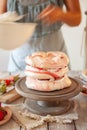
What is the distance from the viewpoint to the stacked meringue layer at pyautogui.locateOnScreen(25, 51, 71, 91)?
2.74ft

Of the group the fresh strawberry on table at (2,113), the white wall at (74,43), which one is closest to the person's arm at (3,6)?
the fresh strawberry on table at (2,113)

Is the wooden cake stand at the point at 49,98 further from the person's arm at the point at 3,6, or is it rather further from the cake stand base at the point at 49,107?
the person's arm at the point at 3,6

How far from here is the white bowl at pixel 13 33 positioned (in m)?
0.86

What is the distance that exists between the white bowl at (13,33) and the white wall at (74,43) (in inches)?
50.4

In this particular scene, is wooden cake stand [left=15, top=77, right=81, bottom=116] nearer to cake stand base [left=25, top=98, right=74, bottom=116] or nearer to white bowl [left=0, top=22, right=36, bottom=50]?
cake stand base [left=25, top=98, right=74, bottom=116]

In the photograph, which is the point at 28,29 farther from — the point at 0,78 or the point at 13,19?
the point at 0,78

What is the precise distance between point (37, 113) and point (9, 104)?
0.40 feet

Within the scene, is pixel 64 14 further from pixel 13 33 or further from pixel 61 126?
pixel 61 126

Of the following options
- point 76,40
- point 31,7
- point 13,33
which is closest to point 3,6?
point 31,7

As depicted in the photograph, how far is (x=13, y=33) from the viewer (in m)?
0.87

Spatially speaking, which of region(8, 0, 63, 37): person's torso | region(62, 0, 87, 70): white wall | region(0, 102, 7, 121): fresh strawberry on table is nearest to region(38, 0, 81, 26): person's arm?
region(8, 0, 63, 37): person's torso

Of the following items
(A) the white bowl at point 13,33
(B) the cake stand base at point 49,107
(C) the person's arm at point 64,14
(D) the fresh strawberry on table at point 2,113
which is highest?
(C) the person's arm at point 64,14

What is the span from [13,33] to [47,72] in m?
0.17

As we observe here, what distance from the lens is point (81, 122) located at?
31.8 inches
